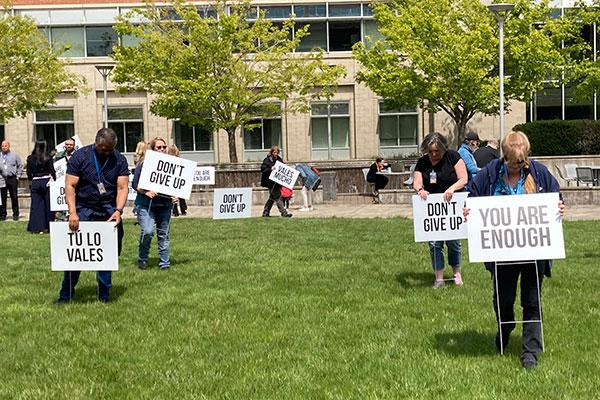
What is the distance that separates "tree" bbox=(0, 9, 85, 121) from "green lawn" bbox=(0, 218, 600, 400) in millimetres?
25224

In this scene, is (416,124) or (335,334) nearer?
(335,334)

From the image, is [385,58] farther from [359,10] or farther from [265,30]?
[359,10]

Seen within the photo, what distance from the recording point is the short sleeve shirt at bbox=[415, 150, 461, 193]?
914cm

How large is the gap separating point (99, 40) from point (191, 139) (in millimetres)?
7590

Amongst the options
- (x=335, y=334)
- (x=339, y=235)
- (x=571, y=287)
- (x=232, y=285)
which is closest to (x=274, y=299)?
(x=232, y=285)

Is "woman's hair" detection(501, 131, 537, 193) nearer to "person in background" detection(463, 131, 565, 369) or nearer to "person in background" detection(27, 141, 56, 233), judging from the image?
"person in background" detection(463, 131, 565, 369)

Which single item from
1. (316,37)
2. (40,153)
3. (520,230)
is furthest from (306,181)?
(316,37)

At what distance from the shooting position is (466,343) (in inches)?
269

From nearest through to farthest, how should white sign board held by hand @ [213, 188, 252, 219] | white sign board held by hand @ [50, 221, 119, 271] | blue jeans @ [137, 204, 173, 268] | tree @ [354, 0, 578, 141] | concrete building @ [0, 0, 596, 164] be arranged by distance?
white sign board held by hand @ [50, 221, 119, 271] < blue jeans @ [137, 204, 173, 268] < white sign board held by hand @ [213, 188, 252, 219] < tree @ [354, 0, 578, 141] < concrete building @ [0, 0, 596, 164]

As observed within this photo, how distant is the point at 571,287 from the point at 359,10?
36410 millimetres

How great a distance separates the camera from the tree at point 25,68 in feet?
116

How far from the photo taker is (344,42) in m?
44.1

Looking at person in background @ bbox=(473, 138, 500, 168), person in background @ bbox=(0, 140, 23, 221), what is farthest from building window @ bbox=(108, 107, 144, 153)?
person in background @ bbox=(473, 138, 500, 168)

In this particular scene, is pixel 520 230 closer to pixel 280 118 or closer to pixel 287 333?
pixel 287 333
